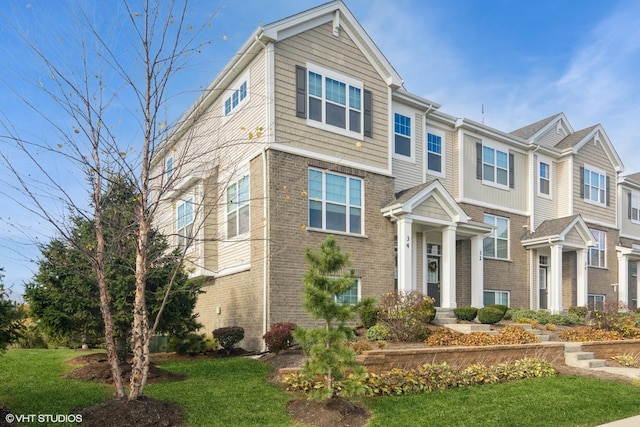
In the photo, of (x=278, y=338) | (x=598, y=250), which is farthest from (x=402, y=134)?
(x=598, y=250)

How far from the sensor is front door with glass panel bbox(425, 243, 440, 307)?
18.1 meters

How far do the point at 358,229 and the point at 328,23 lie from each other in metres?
6.31

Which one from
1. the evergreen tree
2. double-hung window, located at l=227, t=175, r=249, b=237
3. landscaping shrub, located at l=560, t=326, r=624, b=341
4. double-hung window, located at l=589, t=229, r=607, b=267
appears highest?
double-hung window, located at l=227, t=175, r=249, b=237

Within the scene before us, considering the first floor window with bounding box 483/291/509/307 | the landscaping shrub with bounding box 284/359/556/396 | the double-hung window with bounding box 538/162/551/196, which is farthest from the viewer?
the double-hung window with bounding box 538/162/551/196

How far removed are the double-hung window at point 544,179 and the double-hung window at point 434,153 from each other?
248 inches

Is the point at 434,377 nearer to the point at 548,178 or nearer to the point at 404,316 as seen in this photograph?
the point at 404,316

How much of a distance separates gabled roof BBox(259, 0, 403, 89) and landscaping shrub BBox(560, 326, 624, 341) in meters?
9.34

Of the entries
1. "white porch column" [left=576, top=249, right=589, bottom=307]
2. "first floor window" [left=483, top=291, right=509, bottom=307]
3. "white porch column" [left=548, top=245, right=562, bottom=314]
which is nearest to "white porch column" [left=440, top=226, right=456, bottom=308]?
"first floor window" [left=483, top=291, right=509, bottom=307]

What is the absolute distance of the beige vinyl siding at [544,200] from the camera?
2222 cm

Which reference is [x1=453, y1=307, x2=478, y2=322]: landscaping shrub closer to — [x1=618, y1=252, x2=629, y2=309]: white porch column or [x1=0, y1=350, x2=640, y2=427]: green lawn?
[x1=0, y1=350, x2=640, y2=427]: green lawn

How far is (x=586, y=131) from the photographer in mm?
24281

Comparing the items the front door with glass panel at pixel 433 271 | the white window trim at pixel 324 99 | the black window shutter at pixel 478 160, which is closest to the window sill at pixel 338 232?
the white window trim at pixel 324 99

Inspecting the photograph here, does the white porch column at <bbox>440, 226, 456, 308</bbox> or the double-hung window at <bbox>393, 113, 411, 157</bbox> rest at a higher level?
the double-hung window at <bbox>393, 113, 411, 157</bbox>

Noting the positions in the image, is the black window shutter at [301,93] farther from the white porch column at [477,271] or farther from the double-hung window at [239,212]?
the white porch column at [477,271]
